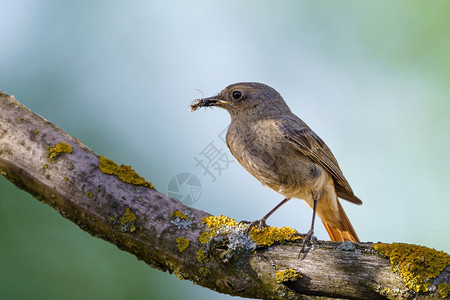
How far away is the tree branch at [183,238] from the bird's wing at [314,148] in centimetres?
110

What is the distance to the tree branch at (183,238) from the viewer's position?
9.84 feet

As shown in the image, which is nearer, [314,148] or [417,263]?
[417,263]

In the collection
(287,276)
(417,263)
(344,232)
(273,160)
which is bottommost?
(287,276)

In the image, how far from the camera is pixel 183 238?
11.1ft

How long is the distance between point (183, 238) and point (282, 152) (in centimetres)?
127

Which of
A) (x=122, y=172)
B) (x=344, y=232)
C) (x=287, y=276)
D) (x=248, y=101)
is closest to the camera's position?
(x=287, y=276)

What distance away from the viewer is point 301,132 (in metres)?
4.39

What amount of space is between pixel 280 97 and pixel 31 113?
7.58 feet

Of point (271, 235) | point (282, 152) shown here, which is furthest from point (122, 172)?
point (282, 152)

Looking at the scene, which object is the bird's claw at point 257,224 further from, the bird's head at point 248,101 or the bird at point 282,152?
the bird's head at point 248,101

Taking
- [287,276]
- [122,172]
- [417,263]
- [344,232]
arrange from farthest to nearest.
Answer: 1. [344,232]
2. [122,172]
3. [287,276]
4. [417,263]

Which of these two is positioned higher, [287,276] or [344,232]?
[344,232]

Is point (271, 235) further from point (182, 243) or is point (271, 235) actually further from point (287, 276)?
point (182, 243)

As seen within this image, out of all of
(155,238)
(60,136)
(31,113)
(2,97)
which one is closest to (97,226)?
(155,238)
